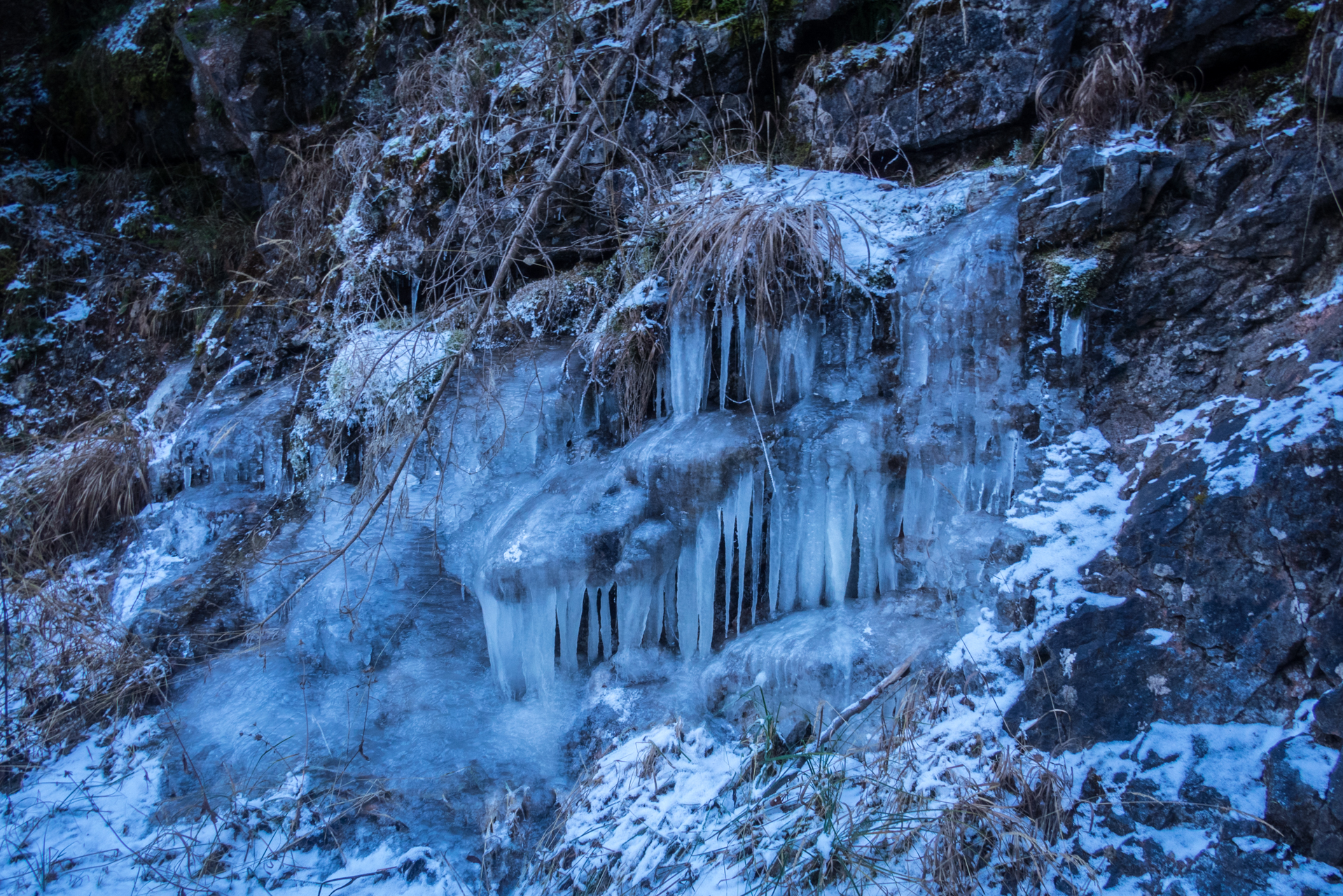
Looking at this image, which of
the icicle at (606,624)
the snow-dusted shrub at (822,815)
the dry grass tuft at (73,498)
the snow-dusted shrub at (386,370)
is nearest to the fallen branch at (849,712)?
the snow-dusted shrub at (822,815)

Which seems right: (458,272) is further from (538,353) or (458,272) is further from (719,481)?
(719,481)

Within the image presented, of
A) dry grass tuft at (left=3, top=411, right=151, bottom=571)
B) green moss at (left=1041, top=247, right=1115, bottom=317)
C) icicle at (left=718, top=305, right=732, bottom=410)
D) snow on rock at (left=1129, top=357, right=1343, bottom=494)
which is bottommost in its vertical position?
dry grass tuft at (left=3, top=411, right=151, bottom=571)

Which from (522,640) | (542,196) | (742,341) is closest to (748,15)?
(542,196)

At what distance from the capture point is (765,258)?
321cm

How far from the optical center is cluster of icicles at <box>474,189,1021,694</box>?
297 centimetres

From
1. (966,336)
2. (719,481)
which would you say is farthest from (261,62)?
(966,336)

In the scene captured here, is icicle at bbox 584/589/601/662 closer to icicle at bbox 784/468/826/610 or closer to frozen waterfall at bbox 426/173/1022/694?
frozen waterfall at bbox 426/173/1022/694

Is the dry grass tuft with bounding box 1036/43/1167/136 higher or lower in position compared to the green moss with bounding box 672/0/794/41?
lower

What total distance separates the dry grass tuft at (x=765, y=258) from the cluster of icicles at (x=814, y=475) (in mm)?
85

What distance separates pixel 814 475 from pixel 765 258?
94cm

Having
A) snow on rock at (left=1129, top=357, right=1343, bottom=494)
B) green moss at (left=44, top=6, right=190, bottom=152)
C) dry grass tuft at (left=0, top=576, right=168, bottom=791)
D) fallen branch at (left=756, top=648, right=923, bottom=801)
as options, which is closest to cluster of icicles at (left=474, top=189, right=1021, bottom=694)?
fallen branch at (left=756, top=648, right=923, bottom=801)

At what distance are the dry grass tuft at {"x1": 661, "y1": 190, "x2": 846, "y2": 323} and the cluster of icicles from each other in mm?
85

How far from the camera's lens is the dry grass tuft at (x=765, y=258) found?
323 cm

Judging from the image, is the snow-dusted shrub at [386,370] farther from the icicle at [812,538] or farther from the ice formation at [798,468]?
the icicle at [812,538]
